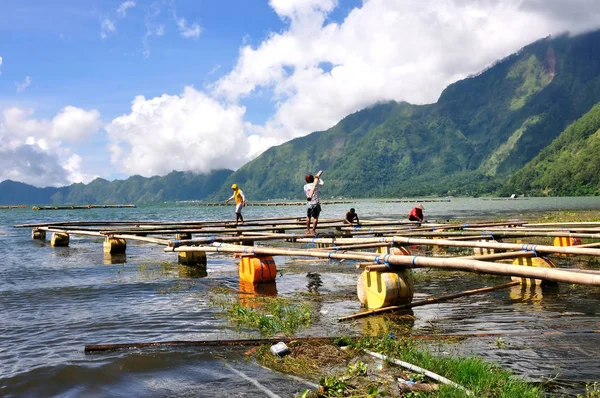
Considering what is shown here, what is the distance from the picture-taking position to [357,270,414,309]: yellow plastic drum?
10.1m

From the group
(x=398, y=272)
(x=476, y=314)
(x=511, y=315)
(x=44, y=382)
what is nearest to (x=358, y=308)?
(x=398, y=272)

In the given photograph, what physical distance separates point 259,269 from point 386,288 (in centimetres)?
564

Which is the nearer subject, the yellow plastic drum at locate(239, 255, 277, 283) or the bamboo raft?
the bamboo raft

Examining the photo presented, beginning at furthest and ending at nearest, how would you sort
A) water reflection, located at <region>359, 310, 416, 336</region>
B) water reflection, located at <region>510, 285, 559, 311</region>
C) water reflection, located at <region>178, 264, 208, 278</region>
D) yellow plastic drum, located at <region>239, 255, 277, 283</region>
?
water reflection, located at <region>178, 264, 208, 278</region> → yellow plastic drum, located at <region>239, 255, 277, 283</region> → water reflection, located at <region>510, 285, 559, 311</region> → water reflection, located at <region>359, 310, 416, 336</region>

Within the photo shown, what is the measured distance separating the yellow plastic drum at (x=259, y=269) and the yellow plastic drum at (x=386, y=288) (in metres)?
4.90

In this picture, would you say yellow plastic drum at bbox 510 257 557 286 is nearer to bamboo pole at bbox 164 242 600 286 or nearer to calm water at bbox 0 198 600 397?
calm water at bbox 0 198 600 397

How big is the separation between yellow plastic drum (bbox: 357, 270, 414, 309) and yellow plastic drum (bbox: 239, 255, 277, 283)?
4.90m

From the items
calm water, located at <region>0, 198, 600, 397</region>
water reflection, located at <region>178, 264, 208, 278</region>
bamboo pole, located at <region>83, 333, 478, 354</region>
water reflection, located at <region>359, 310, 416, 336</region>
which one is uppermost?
bamboo pole, located at <region>83, 333, 478, 354</region>

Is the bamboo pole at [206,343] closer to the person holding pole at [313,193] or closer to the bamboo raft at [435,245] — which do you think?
the bamboo raft at [435,245]

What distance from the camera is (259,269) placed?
14.7m

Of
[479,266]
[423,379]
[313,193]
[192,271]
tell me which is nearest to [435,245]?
[479,266]

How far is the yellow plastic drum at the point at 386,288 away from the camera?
10.1m

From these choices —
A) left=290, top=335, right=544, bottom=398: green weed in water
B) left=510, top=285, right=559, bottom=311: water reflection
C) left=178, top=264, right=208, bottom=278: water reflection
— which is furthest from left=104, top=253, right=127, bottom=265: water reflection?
left=290, top=335, right=544, bottom=398: green weed in water

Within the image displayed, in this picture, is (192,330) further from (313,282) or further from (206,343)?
(313,282)
